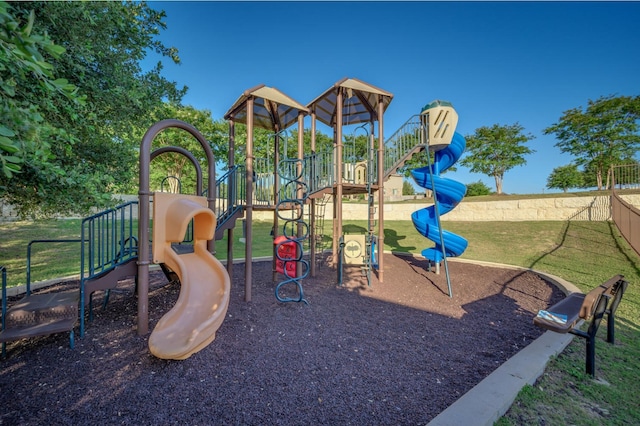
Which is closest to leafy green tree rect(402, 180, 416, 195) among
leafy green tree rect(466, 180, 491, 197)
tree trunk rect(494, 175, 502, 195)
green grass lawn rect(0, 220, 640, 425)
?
leafy green tree rect(466, 180, 491, 197)

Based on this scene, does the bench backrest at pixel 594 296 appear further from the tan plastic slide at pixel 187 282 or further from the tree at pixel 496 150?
the tree at pixel 496 150

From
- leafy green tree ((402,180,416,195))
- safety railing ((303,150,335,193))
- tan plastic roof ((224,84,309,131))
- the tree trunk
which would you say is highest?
leafy green tree ((402,180,416,195))

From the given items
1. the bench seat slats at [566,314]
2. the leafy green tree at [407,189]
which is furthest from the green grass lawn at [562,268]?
the leafy green tree at [407,189]

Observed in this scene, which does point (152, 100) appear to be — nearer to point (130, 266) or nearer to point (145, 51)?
point (145, 51)

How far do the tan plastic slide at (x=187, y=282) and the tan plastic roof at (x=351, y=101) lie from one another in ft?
13.8

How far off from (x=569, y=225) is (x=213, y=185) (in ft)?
58.1

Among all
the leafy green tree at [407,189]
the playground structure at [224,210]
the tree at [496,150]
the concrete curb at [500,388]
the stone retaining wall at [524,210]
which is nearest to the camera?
the concrete curb at [500,388]

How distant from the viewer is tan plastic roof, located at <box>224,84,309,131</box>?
5.19 metres

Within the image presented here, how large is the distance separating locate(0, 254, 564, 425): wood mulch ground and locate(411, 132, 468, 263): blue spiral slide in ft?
6.29

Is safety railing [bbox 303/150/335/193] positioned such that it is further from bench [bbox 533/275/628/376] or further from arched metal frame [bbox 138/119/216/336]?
bench [bbox 533/275/628/376]

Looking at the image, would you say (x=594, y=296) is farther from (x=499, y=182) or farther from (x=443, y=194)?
(x=499, y=182)

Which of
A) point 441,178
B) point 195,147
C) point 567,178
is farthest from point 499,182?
point 195,147

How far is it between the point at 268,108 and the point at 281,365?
18.2 ft

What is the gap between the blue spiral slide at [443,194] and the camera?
669 cm
